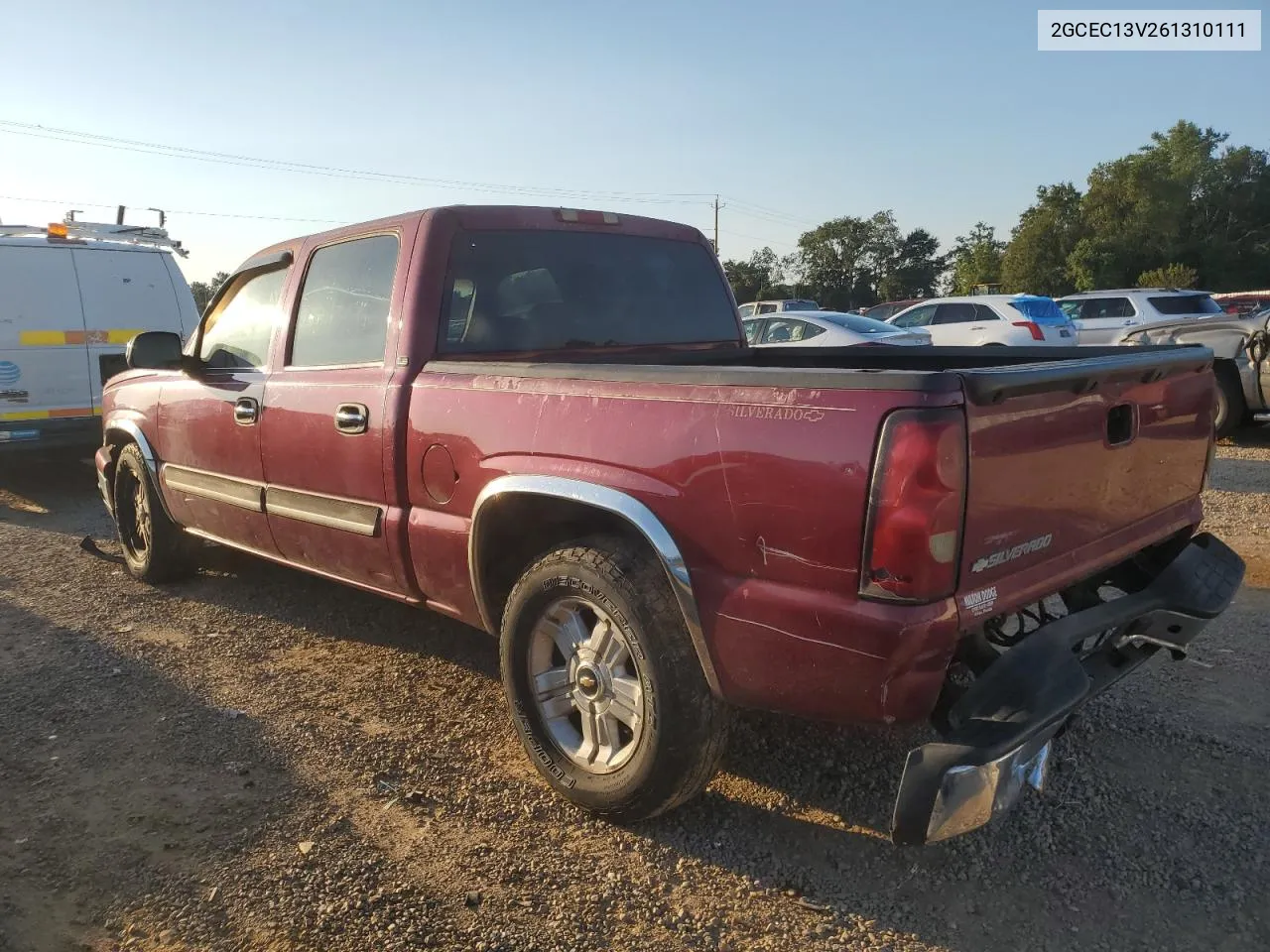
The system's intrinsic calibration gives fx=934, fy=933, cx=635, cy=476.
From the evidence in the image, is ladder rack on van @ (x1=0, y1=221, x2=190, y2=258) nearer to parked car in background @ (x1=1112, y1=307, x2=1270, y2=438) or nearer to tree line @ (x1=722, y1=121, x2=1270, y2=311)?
parked car in background @ (x1=1112, y1=307, x2=1270, y2=438)

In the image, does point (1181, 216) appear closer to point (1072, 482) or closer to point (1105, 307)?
point (1105, 307)

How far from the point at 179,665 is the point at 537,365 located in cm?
256

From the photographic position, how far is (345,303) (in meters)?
3.93

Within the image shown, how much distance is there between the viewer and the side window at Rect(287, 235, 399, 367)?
3701 mm

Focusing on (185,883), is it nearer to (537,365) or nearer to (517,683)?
(517,683)

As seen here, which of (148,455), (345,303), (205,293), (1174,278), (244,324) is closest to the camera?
(345,303)

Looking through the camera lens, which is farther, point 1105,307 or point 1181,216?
point 1181,216

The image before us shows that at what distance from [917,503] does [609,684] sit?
1.21 meters

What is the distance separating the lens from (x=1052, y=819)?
289 cm

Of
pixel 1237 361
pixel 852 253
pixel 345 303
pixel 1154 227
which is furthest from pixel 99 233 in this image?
pixel 852 253

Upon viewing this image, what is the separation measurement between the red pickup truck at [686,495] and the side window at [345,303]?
17 mm

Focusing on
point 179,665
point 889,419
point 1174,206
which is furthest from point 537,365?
point 1174,206

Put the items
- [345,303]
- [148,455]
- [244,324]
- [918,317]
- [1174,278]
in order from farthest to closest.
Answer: [1174,278], [918,317], [148,455], [244,324], [345,303]

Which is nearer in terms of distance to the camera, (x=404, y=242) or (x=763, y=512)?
(x=763, y=512)
